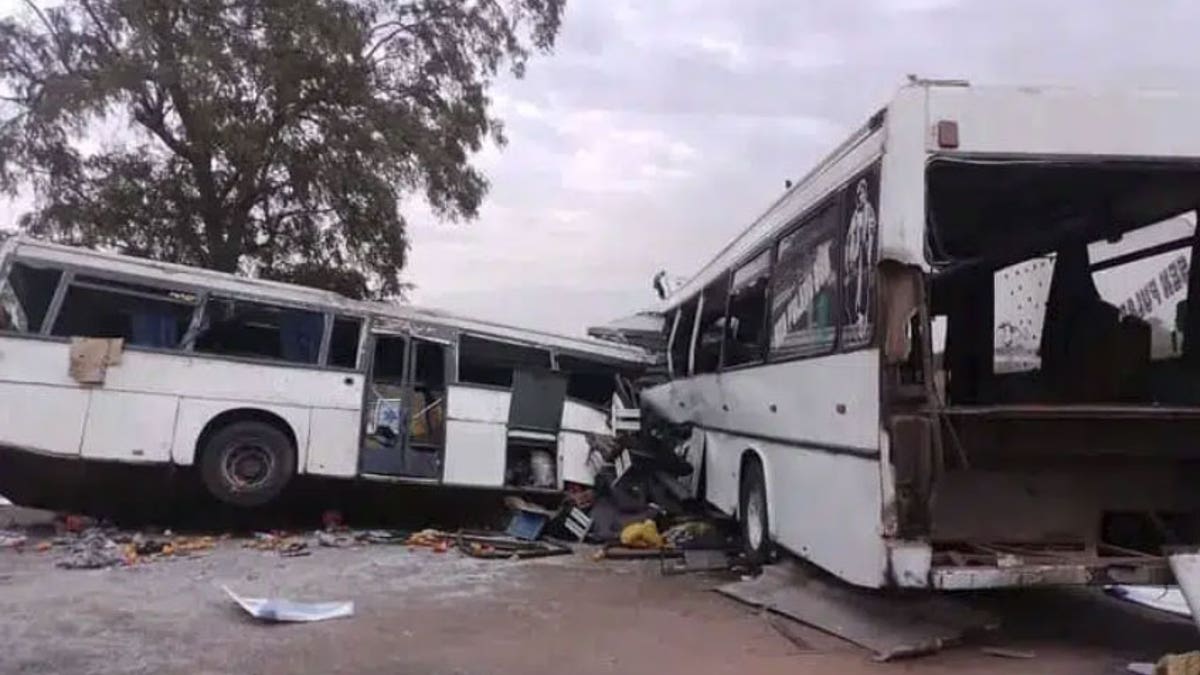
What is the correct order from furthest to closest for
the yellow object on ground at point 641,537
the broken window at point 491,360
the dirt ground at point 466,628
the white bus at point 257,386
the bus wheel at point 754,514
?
the broken window at point 491,360 → the yellow object on ground at point 641,537 → the white bus at point 257,386 → the bus wheel at point 754,514 → the dirt ground at point 466,628

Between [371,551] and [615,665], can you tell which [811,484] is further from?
[371,551]

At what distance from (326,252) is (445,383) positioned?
8377mm

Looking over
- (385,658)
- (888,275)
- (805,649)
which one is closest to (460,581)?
(385,658)

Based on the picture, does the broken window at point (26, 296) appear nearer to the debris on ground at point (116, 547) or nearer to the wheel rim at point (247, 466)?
the debris on ground at point (116, 547)

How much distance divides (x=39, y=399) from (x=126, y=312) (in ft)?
3.78

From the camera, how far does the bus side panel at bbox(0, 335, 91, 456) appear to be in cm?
1013

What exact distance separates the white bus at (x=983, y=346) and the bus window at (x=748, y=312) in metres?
0.06

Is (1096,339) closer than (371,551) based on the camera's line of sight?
Yes

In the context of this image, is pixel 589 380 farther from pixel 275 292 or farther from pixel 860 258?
pixel 860 258

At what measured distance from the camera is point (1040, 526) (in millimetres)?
6789

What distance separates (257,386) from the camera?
11.2m

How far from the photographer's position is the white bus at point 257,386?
34.0 feet

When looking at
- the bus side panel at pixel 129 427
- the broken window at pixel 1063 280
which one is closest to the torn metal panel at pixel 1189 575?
the broken window at pixel 1063 280

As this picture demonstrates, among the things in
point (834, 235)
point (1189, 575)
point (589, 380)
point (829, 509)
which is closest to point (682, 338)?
point (589, 380)
